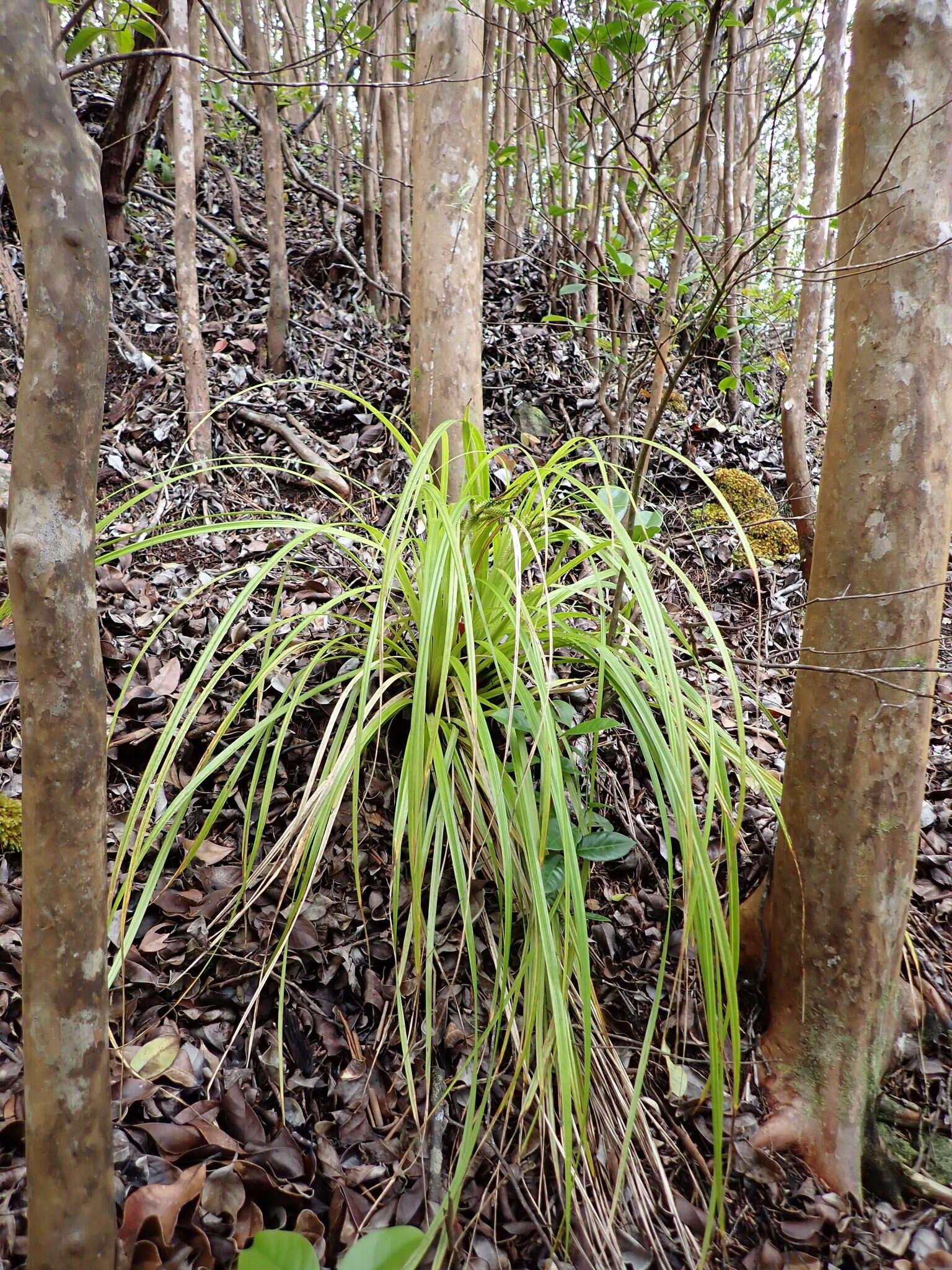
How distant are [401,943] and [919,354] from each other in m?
1.47

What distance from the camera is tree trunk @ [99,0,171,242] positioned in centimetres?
352

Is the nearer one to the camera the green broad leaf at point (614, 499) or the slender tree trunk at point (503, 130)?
the green broad leaf at point (614, 499)

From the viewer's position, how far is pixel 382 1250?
0.86 meters

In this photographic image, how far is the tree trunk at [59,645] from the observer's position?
0.74m

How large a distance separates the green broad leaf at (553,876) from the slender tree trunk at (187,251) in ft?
6.33

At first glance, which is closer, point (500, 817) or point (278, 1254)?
point (278, 1254)

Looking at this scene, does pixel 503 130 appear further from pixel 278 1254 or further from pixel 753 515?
pixel 278 1254

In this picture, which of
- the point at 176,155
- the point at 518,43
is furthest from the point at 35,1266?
the point at 518,43

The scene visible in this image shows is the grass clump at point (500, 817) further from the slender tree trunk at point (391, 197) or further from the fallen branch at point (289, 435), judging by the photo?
the slender tree trunk at point (391, 197)

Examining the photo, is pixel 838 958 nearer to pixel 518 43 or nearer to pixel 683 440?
pixel 683 440

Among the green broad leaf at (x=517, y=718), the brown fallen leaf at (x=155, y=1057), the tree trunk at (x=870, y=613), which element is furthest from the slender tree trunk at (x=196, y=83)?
the brown fallen leaf at (x=155, y=1057)

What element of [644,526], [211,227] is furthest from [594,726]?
[211,227]

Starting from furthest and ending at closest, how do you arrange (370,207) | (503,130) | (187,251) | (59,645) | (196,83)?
(503,130)
(370,207)
(196,83)
(187,251)
(59,645)

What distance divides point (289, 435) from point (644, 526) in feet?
6.06
